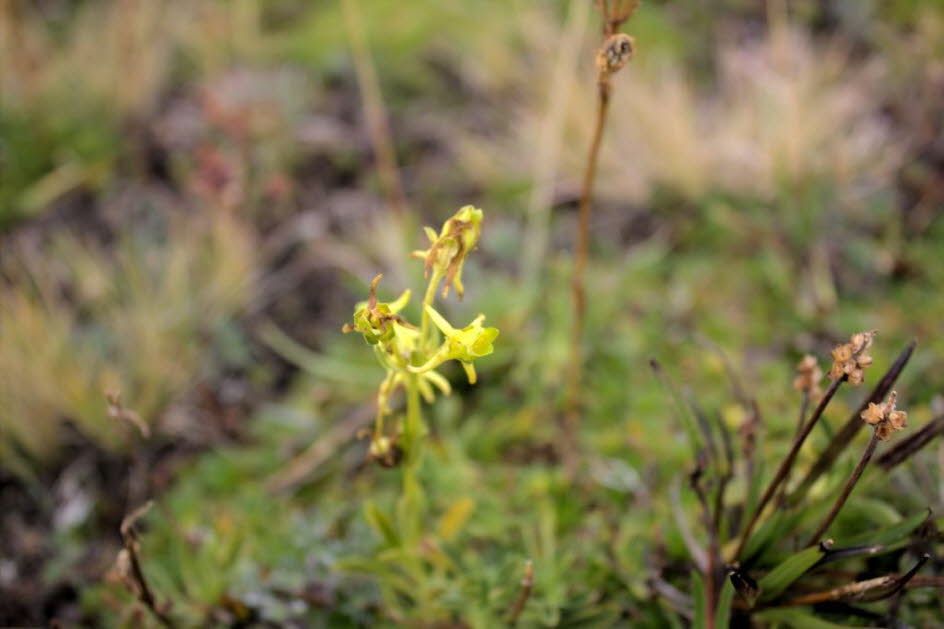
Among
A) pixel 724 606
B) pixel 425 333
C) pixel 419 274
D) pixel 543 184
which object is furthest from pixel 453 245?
pixel 543 184

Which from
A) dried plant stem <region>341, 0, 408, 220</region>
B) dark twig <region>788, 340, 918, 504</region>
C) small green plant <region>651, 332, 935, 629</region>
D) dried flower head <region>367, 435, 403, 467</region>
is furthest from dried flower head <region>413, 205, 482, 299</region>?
dried plant stem <region>341, 0, 408, 220</region>

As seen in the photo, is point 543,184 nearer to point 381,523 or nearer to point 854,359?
point 381,523

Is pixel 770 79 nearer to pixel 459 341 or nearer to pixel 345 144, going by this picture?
pixel 345 144

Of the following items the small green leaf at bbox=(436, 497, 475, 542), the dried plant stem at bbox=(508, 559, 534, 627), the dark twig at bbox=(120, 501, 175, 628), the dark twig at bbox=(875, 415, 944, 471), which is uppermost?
the dark twig at bbox=(875, 415, 944, 471)

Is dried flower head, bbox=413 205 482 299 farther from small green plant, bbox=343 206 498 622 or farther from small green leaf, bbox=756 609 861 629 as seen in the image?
small green leaf, bbox=756 609 861 629

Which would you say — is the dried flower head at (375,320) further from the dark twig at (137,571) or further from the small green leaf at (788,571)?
the small green leaf at (788,571)

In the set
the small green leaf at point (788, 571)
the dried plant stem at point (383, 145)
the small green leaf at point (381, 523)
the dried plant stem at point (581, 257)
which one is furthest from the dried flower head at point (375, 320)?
the dried plant stem at point (383, 145)
